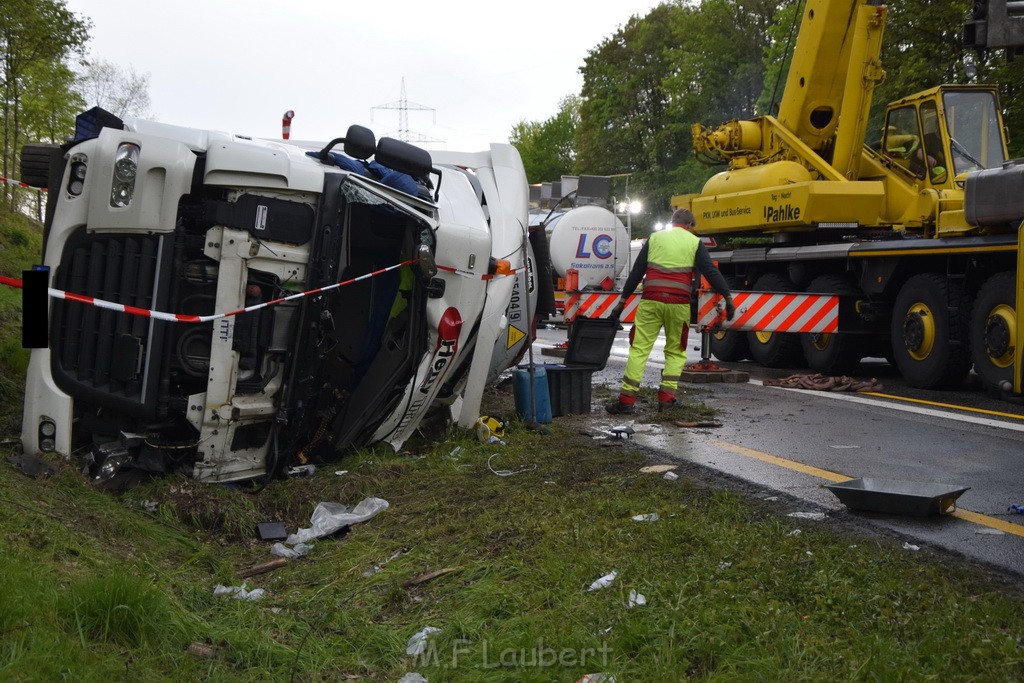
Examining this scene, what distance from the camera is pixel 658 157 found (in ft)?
146

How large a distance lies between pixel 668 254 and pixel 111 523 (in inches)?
214

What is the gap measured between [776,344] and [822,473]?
22.0 ft

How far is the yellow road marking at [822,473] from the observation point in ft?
15.0

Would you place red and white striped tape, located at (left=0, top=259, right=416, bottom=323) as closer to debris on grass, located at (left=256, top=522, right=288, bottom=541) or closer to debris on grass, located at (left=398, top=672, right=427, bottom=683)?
debris on grass, located at (left=256, top=522, right=288, bottom=541)

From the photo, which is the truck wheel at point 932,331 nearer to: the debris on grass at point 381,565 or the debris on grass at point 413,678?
the debris on grass at point 381,565

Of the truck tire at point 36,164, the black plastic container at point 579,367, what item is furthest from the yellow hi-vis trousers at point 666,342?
the truck tire at point 36,164

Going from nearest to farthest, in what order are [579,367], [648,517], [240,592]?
[240,592] → [648,517] → [579,367]

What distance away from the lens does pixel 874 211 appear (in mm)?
11453

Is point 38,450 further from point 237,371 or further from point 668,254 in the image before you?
point 668,254

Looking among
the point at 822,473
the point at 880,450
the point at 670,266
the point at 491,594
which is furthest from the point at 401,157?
the point at 880,450

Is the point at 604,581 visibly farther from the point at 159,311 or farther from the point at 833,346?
the point at 833,346

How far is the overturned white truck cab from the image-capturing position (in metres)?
4.83

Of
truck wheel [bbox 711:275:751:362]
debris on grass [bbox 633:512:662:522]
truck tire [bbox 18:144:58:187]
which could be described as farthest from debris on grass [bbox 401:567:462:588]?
truck wheel [bbox 711:275:751:362]

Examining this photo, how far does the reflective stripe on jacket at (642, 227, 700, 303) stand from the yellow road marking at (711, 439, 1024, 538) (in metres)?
1.81
